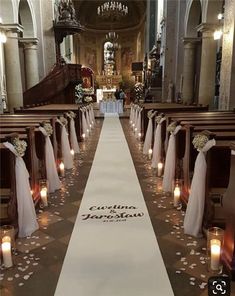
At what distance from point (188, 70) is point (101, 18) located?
61.2 feet

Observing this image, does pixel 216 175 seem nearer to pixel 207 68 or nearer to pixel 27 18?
pixel 207 68

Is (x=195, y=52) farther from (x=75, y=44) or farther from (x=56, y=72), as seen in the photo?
(x=75, y=44)

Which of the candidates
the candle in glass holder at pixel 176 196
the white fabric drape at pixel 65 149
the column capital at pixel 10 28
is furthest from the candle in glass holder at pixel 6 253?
the column capital at pixel 10 28

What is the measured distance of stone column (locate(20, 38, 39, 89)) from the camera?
1309 centimetres

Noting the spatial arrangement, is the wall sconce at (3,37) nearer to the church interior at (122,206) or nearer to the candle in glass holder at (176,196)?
the church interior at (122,206)

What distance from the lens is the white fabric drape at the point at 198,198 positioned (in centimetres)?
307

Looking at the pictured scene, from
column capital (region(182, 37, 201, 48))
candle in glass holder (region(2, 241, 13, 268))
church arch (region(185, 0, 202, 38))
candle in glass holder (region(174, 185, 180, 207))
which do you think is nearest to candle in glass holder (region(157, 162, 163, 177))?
candle in glass holder (region(174, 185, 180, 207))

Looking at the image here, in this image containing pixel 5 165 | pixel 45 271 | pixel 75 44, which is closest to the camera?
pixel 45 271

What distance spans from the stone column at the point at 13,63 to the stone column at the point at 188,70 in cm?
626

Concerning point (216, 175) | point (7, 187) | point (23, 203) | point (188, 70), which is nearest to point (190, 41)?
point (188, 70)

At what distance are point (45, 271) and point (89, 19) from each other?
29.1 metres

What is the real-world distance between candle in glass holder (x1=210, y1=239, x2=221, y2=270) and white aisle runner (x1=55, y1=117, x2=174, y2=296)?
396 millimetres

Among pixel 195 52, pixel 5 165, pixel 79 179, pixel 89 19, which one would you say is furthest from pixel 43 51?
pixel 89 19

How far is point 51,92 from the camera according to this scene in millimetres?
12773
